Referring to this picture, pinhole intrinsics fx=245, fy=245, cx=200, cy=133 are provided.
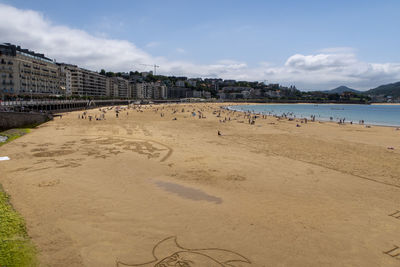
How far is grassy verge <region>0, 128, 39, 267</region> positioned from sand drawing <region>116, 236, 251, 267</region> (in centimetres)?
228

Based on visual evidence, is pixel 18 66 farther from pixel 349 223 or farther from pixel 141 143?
pixel 349 223

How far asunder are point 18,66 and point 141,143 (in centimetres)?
7411

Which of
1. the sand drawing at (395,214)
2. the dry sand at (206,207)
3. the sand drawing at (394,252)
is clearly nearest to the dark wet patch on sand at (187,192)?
the dry sand at (206,207)

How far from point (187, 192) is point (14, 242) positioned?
6.26m

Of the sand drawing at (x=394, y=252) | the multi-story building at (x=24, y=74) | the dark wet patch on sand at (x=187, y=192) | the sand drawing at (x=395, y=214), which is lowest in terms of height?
the sand drawing at (x=394, y=252)

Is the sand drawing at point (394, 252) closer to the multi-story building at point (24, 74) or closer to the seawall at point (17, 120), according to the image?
the seawall at point (17, 120)

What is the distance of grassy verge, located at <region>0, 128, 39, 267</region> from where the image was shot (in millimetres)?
5926

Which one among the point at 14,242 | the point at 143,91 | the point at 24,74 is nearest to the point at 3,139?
the point at 14,242

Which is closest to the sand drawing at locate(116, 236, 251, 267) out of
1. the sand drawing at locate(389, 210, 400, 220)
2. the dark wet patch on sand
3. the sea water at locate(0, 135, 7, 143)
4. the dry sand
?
the dry sand

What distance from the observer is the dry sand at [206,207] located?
6.63 meters

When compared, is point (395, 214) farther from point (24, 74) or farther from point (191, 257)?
point (24, 74)

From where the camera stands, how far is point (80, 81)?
119 metres

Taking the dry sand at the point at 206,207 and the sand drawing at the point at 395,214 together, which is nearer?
the dry sand at the point at 206,207

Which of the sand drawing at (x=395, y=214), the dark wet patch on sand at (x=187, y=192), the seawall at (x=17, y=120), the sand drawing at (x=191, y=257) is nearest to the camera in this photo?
the sand drawing at (x=191, y=257)
